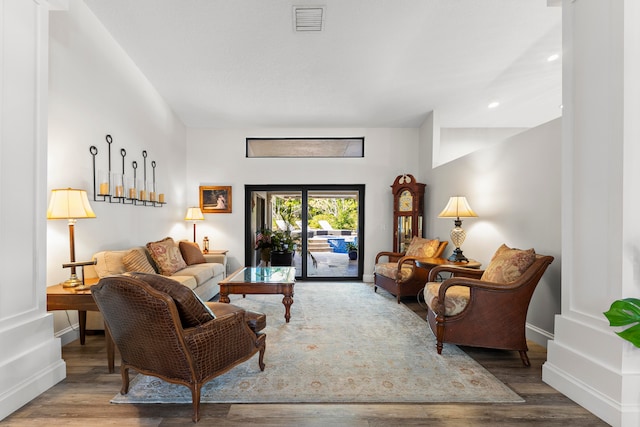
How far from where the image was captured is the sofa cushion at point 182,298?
1.78m

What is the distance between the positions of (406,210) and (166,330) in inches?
180

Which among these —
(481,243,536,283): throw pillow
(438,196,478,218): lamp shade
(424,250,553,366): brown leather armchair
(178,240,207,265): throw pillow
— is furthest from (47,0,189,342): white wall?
(438,196,478,218): lamp shade

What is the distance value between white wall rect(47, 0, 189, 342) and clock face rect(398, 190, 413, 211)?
13.3 feet

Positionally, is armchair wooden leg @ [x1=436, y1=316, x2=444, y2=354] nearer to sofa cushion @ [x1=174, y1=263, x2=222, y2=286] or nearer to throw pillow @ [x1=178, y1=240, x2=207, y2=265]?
sofa cushion @ [x1=174, y1=263, x2=222, y2=286]

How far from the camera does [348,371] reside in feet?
7.82

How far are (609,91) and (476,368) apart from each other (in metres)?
2.10

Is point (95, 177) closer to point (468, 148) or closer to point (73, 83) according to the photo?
point (73, 83)

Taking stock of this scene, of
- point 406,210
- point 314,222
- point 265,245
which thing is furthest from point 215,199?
point 406,210

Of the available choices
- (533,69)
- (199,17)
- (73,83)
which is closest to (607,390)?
(533,69)

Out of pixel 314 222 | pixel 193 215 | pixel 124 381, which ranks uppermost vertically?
pixel 193 215

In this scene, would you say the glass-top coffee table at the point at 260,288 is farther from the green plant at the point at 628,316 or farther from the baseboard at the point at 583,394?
the green plant at the point at 628,316

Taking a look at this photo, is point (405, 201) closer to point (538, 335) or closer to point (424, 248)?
point (424, 248)

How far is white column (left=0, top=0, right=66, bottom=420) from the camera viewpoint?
74.5 inches

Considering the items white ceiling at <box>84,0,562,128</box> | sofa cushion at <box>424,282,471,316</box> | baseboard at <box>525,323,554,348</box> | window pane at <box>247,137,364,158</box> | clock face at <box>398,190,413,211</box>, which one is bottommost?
baseboard at <box>525,323,554,348</box>
